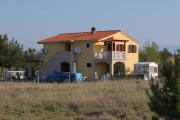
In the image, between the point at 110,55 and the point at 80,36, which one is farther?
the point at 80,36

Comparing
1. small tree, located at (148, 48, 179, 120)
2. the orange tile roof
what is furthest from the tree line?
the orange tile roof

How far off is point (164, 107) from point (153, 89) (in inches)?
25.8

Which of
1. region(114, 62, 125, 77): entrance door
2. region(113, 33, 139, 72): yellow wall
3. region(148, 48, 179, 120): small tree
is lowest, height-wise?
region(148, 48, 179, 120): small tree

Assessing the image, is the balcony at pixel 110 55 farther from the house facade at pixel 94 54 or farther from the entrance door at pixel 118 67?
the entrance door at pixel 118 67

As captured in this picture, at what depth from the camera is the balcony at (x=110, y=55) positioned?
6550cm

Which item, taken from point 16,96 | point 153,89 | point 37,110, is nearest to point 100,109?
point 37,110

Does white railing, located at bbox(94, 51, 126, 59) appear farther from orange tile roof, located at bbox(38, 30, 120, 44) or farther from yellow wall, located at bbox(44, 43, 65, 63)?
yellow wall, located at bbox(44, 43, 65, 63)

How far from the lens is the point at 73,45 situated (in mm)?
69375

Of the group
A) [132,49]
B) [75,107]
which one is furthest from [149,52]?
[75,107]

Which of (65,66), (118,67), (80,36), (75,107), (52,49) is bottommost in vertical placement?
(75,107)

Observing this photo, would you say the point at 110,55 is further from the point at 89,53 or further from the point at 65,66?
the point at 65,66

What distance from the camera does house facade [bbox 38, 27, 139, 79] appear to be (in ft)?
218

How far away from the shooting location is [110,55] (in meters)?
65.6

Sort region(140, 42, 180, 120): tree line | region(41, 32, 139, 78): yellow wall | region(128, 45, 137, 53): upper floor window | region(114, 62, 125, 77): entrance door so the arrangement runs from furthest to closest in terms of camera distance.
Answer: region(128, 45, 137, 53): upper floor window → region(41, 32, 139, 78): yellow wall → region(114, 62, 125, 77): entrance door → region(140, 42, 180, 120): tree line
